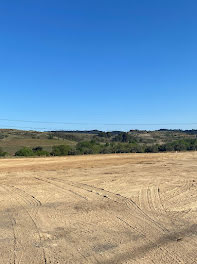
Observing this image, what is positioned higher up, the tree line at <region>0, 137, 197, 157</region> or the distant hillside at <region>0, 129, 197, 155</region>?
the distant hillside at <region>0, 129, 197, 155</region>

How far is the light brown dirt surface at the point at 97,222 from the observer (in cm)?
578

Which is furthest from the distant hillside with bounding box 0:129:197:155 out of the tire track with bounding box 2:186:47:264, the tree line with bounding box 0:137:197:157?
the tire track with bounding box 2:186:47:264

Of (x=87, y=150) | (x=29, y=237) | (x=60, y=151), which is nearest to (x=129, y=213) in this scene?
(x=29, y=237)

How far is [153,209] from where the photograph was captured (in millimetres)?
9094

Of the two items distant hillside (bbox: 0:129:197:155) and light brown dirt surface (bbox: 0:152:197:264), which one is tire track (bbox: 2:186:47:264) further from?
distant hillside (bbox: 0:129:197:155)

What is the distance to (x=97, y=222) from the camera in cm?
784

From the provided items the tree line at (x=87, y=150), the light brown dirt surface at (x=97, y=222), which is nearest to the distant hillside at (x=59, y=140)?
the tree line at (x=87, y=150)

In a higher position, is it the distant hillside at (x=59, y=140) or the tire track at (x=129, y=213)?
the distant hillside at (x=59, y=140)

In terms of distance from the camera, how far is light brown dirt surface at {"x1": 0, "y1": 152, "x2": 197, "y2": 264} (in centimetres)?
578

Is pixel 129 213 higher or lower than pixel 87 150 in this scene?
lower

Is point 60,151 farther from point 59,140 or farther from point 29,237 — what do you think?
point 29,237

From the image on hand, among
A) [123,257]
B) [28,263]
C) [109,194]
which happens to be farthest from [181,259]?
[109,194]

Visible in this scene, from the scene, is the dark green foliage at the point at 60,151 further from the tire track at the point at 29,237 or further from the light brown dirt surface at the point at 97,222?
the tire track at the point at 29,237

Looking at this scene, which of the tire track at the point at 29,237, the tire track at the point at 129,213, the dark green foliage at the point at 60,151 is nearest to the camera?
the tire track at the point at 29,237
